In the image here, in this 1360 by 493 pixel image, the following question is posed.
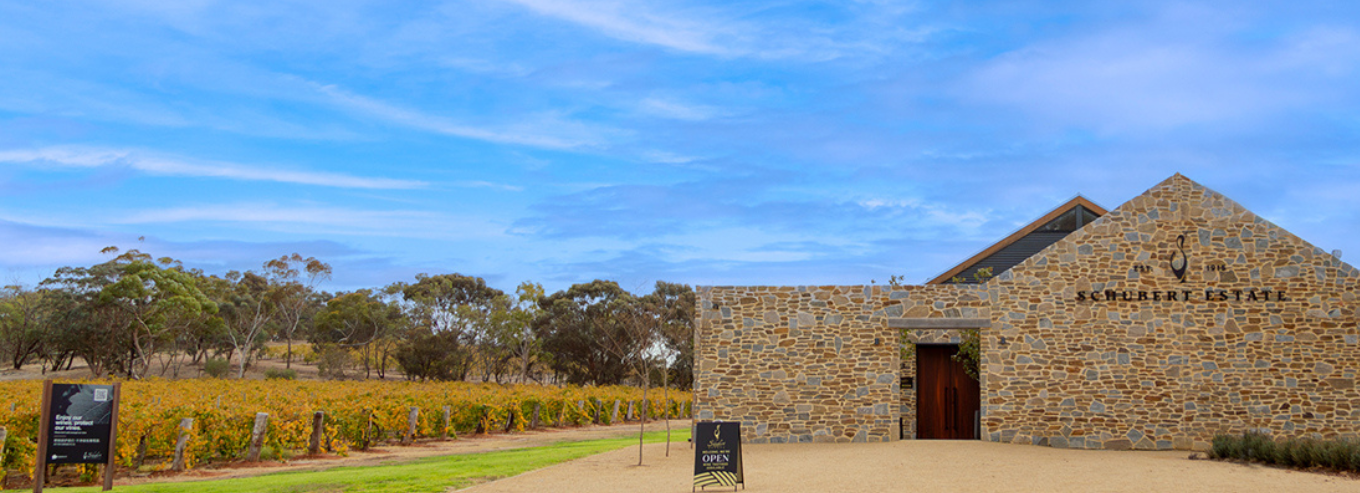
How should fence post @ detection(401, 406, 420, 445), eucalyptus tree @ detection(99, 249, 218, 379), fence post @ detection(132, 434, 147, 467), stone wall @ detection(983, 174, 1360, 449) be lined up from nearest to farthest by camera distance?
fence post @ detection(132, 434, 147, 467), stone wall @ detection(983, 174, 1360, 449), fence post @ detection(401, 406, 420, 445), eucalyptus tree @ detection(99, 249, 218, 379)

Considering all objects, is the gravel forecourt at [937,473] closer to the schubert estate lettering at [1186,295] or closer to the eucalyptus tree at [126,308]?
the schubert estate lettering at [1186,295]

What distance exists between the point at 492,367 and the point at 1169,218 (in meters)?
40.4

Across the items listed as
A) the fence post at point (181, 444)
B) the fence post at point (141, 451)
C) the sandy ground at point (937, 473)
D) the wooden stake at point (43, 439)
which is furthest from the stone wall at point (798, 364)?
the wooden stake at point (43, 439)

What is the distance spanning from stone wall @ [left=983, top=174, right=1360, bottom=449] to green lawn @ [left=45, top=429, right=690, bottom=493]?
331 inches

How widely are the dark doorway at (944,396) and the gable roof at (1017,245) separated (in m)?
5.98

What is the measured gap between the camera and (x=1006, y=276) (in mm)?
17328

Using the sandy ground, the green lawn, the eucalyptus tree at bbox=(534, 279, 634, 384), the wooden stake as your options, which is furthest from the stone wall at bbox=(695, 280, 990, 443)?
the eucalyptus tree at bbox=(534, 279, 634, 384)

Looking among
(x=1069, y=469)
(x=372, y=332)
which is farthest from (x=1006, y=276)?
(x=372, y=332)

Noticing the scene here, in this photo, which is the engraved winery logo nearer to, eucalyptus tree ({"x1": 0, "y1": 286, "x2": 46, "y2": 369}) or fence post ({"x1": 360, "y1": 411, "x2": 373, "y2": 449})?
fence post ({"x1": 360, "y1": 411, "x2": 373, "y2": 449})

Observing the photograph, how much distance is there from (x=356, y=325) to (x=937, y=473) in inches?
1827

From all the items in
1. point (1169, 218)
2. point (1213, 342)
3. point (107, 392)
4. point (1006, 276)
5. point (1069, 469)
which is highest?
point (1169, 218)

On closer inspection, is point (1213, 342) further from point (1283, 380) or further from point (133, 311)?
point (133, 311)

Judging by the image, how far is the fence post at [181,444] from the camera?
15961 mm

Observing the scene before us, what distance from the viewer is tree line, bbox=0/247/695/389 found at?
4397 cm
